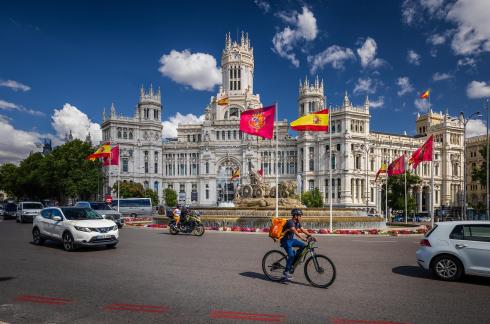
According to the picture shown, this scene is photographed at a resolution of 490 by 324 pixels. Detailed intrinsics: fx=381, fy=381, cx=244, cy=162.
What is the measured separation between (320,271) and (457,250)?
4.36 metres

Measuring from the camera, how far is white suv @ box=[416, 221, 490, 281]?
36.2ft

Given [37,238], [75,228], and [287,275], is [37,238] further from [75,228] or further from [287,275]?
[287,275]

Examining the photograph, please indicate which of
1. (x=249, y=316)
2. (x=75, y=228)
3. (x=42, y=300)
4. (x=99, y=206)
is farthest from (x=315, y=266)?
(x=99, y=206)

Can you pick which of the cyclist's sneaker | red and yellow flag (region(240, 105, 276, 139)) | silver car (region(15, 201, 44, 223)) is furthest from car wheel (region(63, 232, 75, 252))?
silver car (region(15, 201, 44, 223))

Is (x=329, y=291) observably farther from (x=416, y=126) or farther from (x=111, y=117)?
(x=416, y=126)

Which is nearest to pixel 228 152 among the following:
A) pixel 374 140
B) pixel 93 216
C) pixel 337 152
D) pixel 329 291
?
pixel 337 152

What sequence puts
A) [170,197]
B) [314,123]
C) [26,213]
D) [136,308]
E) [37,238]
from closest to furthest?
[136,308]
[37,238]
[314,123]
[26,213]
[170,197]

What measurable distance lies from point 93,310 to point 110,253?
28.7 ft

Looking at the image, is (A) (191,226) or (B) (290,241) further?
(A) (191,226)

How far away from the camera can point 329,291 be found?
10.1 m

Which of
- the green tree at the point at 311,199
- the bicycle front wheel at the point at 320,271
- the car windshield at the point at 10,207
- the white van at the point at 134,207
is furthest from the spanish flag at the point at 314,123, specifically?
the green tree at the point at 311,199

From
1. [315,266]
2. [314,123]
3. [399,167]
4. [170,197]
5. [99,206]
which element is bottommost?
[170,197]

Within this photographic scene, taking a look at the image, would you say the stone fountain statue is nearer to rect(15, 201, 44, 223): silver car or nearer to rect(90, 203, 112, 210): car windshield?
rect(90, 203, 112, 210): car windshield

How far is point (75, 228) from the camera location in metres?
16.8
